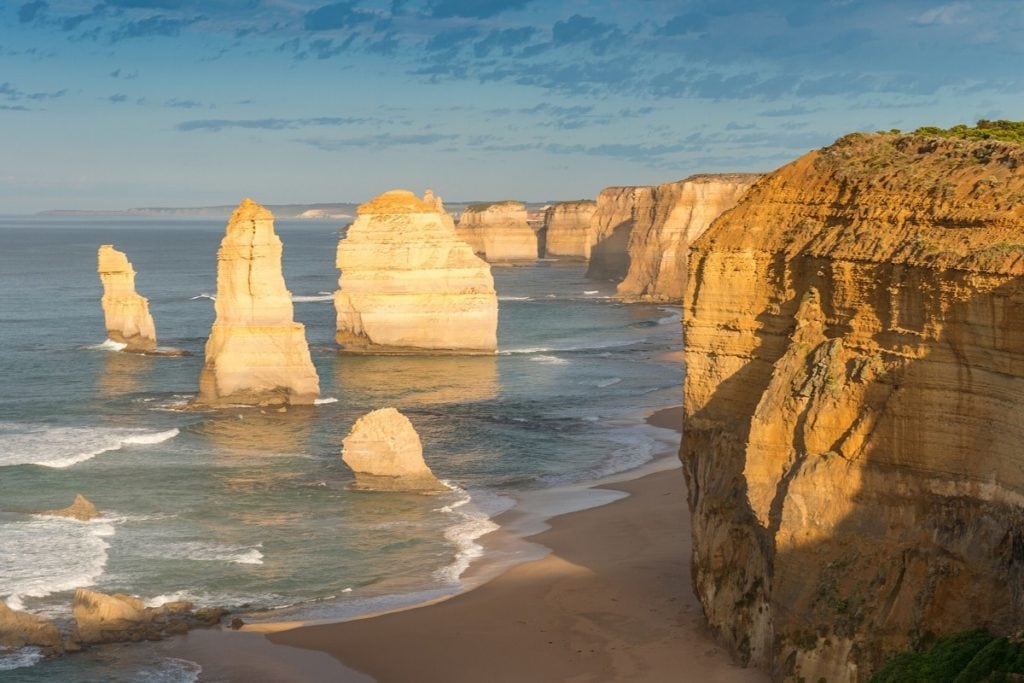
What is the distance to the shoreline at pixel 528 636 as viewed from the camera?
23.5 m

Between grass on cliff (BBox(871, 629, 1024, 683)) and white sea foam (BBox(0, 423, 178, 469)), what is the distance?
30560 millimetres

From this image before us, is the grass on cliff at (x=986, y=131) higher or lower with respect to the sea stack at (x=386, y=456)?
higher

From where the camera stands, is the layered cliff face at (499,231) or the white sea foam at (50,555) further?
the layered cliff face at (499,231)

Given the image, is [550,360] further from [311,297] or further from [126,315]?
[311,297]

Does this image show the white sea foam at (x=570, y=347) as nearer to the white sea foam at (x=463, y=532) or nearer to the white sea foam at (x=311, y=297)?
the white sea foam at (x=463, y=532)

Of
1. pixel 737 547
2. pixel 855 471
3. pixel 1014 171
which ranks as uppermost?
pixel 1014 171

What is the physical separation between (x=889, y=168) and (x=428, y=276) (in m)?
50.6

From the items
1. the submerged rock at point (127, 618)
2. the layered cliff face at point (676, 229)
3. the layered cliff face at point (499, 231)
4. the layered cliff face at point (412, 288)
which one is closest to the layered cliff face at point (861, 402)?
the submerged rock at point (127, 618)

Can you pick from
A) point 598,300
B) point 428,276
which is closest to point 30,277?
point 598,300

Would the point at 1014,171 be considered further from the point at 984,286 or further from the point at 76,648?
the point at 76,648

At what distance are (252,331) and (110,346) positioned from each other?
885 inches

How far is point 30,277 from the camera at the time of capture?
5344 inches

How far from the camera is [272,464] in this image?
139 ft

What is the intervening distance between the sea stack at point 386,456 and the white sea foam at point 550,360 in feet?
102
